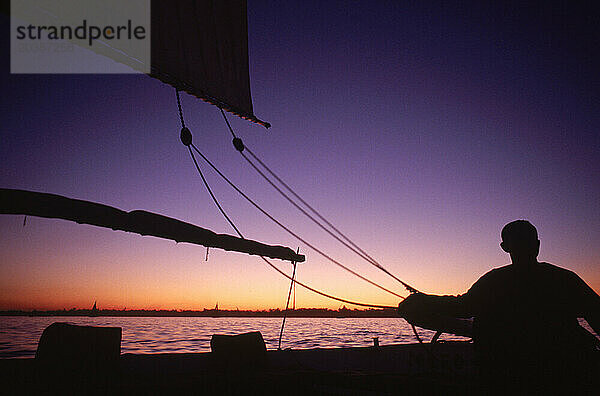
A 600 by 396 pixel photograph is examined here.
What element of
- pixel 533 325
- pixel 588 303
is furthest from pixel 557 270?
pixel 533 325

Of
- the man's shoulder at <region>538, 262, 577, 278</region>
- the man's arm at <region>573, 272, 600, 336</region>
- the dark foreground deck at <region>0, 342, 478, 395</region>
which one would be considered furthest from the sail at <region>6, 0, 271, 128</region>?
the man's arm at <region>573, 272, 600, 336</region>

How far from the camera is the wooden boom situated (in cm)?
469

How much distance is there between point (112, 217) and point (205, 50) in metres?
7.73

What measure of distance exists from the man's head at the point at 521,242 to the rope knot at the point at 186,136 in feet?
24.5

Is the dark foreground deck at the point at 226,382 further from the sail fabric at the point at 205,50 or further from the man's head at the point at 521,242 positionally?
the sail fabric at the point at 205,50

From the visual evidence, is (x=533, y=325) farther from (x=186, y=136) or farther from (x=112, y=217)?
(x=186, y=136)

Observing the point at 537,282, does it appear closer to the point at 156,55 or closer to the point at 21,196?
the point at 21,196

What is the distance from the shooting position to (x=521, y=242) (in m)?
3.12

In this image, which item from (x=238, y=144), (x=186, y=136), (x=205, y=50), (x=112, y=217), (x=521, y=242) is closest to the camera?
(x=521, y=242)

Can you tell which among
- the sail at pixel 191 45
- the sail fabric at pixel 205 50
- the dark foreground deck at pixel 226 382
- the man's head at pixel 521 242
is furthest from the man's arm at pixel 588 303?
the sail fabric at pixel 205 50

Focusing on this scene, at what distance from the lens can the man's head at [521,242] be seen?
10.1 feet

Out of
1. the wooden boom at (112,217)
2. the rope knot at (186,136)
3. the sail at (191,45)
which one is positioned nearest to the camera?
the wooden boom at (112,217)

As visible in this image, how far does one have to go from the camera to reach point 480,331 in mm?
3078

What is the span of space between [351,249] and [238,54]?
8457 millimetres
